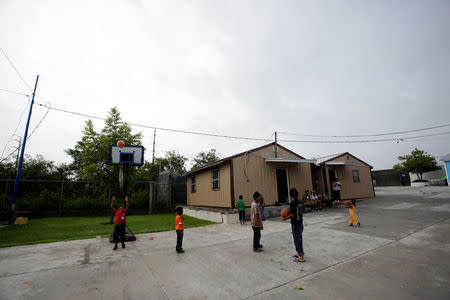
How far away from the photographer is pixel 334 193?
1551 centimetres

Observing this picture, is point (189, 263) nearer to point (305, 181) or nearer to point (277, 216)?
point (277, 216)

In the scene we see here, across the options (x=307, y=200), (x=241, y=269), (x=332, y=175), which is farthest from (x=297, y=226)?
(x=332, y=175)

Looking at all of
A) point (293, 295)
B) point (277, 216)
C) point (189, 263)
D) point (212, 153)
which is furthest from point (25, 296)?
point (212, 153)

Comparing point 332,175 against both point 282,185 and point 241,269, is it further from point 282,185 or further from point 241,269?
point 241,269

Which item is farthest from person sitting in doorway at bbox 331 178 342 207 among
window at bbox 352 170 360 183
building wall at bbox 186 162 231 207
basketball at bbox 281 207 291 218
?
basketball at bbox 281 207 291 218

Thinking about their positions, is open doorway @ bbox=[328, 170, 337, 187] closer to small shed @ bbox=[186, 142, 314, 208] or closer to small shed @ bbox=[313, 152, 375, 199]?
small shed @ bbox=[313, 152, 375, 199]

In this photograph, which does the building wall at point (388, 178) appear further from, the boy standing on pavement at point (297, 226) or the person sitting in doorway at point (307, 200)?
the boy standing on pavement at point (297, 226)

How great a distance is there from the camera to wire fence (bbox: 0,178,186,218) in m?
12.8

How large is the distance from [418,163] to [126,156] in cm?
3060

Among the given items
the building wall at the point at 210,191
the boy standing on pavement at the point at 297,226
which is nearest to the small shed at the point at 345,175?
the building wall at the point at 210,191

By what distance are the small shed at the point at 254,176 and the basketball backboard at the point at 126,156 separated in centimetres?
461

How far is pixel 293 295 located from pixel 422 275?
2.38 m

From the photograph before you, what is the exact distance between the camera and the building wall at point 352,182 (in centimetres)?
1686

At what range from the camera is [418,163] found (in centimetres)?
2353
